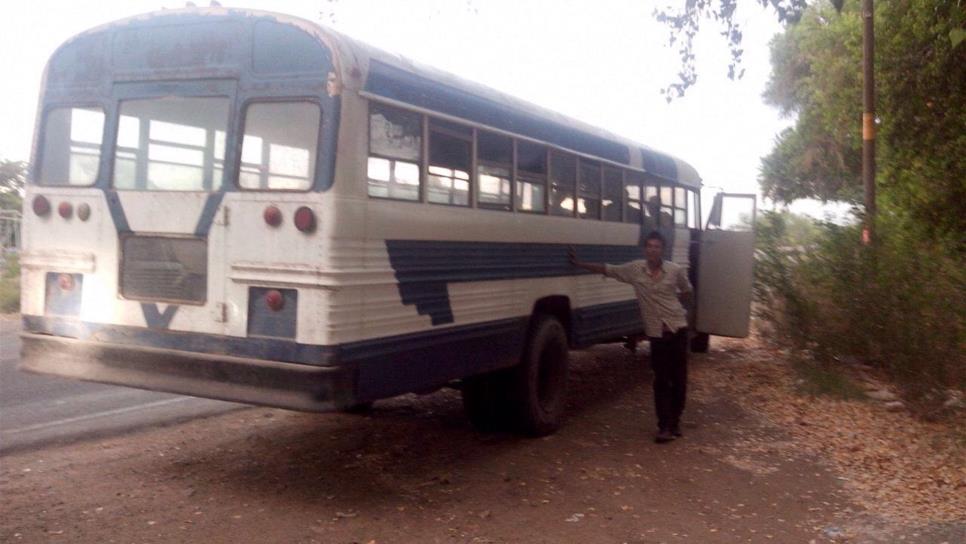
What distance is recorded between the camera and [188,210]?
5688mm

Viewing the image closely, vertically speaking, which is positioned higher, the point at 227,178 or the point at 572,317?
the point at 227,178

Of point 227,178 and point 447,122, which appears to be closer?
point 227,178

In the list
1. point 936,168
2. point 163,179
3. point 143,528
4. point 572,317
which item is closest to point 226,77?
point 163,179

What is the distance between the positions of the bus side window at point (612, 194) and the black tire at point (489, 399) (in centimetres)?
222

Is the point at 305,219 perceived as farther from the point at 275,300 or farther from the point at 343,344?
the point at 343,344

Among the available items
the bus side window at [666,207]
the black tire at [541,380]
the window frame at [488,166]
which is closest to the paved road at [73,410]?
the black tire at [541,380]

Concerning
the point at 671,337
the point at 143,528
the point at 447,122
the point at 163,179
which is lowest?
the point at 143,528

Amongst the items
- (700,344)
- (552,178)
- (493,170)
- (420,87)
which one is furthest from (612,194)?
(700,344)

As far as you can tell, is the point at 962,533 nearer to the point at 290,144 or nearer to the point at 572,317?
the point at 572,317

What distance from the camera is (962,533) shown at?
5672 millimetres

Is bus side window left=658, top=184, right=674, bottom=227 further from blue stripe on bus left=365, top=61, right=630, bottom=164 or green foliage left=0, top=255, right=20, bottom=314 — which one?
green foliage left=0, top=255, right=20, bottom=314

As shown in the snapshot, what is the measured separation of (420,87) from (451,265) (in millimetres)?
1171

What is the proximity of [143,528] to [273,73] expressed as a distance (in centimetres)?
262

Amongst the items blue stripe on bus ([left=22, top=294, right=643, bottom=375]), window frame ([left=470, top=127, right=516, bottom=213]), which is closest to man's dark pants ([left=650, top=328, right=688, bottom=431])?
blue stripe on bus ([left=22, top=294, right=643, bottom=375])
